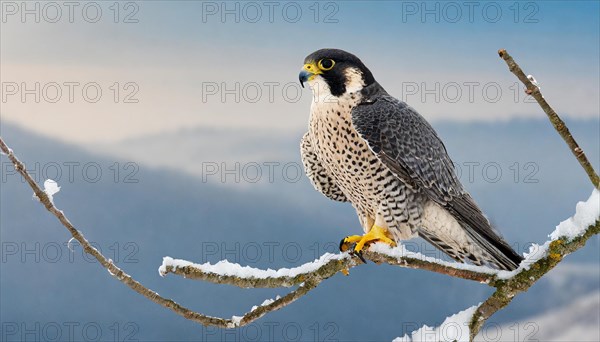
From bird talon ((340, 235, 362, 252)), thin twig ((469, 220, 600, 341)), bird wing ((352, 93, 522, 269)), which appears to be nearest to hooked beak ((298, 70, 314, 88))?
bird wing ((352, 93, 522, 269))

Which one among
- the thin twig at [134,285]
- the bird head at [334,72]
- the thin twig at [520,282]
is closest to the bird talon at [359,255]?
the thin twig at [134,285]

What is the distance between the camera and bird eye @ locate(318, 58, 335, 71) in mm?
4602

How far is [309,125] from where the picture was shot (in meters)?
5.00

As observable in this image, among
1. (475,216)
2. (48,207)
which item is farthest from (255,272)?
(475,216)

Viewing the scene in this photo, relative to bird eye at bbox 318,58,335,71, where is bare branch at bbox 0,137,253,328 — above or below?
below

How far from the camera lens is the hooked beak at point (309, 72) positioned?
15.0 ft

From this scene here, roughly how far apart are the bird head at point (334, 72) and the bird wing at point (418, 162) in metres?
0.18

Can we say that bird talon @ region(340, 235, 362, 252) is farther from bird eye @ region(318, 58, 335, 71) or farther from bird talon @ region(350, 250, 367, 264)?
bird eye @ region(318, 58, 335, 71)

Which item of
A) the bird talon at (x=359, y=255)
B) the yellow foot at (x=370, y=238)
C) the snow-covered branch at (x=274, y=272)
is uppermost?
the yellow foot at (x=370, y=238)

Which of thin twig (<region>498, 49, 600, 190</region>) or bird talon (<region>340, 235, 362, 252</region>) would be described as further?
bird talon (<region>340, 235, 362, 252</region>)

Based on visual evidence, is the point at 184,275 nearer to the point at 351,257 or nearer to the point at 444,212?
the point at 351,257

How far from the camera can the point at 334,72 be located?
182 inches

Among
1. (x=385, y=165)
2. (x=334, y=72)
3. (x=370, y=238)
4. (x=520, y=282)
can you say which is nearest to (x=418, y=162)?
(x=385, y=165)

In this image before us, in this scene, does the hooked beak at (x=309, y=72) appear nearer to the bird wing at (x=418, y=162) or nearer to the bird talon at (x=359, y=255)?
the bird wing at (x=418, y=162)
